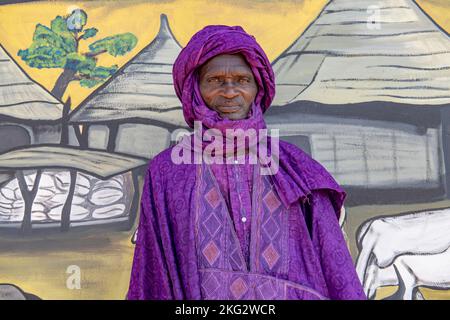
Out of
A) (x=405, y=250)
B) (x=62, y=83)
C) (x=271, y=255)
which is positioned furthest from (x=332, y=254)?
(x=62, y=83)

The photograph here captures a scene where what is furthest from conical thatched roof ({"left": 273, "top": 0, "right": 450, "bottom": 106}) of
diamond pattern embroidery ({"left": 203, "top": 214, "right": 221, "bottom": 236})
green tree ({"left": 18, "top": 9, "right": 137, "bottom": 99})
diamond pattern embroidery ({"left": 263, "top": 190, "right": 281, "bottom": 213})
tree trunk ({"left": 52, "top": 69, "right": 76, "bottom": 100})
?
diamond pattern embroidery ({"left": 203, "top": 214, "right": 221, "bottom": 236})

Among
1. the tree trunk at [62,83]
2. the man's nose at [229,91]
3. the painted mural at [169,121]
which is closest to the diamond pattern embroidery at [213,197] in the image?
the man's nose at [229,91]

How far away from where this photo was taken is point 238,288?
15.1ft

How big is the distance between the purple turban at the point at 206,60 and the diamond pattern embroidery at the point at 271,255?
1.67 ft

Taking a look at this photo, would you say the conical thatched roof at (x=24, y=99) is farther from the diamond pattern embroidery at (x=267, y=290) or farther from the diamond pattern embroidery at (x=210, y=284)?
the diamond pattern embroidery at (x=267, y=290)

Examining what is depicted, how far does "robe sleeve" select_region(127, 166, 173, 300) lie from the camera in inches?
184

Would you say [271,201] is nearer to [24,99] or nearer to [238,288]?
[238,288]

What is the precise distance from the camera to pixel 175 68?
5008 millimetres

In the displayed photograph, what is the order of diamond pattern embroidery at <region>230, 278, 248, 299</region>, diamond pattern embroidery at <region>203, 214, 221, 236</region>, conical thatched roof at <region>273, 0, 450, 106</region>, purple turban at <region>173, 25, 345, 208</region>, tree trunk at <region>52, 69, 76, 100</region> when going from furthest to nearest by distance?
1. tree trunk at <region>52, 69, 76, 100</region>
2. conical thatched roof at <region>273, 0, 450, 106</region>
3. purple turban at <region>173, 25, 345, 208</region>
4. diamond pattern embroidery at <region>203, 214, 221, 236</region>
5. diamond pattern embroidery at <region>230, 278, 248, 299</region>

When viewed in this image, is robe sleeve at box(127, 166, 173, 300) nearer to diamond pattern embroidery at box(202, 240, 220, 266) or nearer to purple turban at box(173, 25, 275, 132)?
diamond pattern embroidery at box(202, 240, 220, 266)

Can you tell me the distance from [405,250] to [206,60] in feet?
6.62

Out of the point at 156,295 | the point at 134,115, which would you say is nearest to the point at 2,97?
the point at 134,115

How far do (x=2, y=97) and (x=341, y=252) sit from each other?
2.63 meters

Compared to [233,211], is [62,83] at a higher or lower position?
higher
